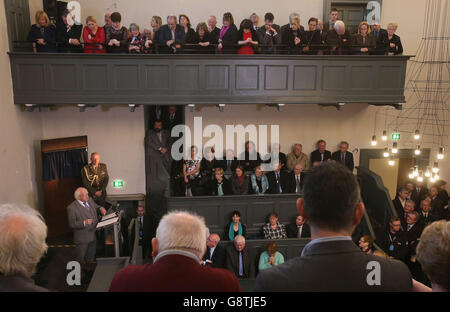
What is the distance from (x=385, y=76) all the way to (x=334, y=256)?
8.35 meters

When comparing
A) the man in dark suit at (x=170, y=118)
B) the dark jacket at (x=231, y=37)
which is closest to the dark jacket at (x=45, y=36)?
the man in dark suit at (x=170, y=118)

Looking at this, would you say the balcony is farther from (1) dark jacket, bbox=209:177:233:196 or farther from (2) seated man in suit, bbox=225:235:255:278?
(2) seated man in suit, bbox=225:235:255:278

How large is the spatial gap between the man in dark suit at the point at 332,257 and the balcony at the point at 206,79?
283 inches

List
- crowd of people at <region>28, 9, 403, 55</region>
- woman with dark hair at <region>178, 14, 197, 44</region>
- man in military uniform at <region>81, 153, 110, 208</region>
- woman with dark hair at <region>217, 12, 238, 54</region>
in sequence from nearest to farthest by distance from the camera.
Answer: crowd of people at <region>28, 9, 403, 55</region>, woman with dark hair at <region>217, 12, 238, 54</region>, woman with dark hair at <region>178, 14, 197, 44</region>, man in military uniform at <region>81, 153, 110, 208</region>

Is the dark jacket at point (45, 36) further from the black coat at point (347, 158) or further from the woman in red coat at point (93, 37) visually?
the black coat at point (347, 158)

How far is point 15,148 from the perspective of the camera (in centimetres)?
805

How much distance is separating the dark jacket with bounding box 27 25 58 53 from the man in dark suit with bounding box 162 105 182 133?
325cm

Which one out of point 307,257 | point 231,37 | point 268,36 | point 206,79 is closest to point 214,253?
point 206,79

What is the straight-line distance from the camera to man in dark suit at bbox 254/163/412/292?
4.95 feet

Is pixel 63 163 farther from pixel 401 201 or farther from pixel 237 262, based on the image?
pixel 401 201

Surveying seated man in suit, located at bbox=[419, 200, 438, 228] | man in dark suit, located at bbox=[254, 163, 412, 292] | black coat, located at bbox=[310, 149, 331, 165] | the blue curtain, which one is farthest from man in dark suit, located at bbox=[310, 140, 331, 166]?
man in dark suit, located at bbox=[254, 163, 412, 292]

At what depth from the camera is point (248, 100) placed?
8.80 m

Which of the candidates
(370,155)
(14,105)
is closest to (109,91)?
(14,105)

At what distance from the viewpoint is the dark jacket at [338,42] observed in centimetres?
888
